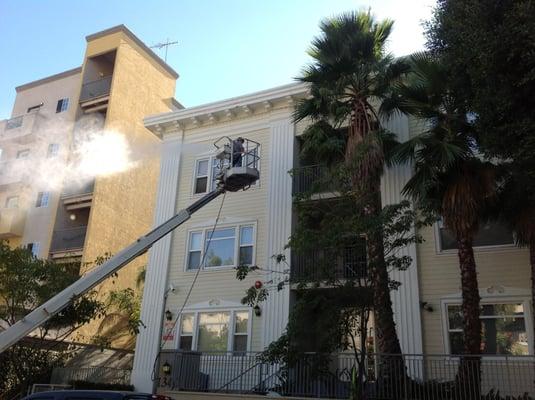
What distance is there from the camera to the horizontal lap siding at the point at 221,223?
2009 centimetres

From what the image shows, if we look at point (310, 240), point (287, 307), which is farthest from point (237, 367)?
point (310, 240)

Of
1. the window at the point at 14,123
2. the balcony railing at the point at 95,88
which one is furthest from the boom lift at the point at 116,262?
the window at the point at 14,123

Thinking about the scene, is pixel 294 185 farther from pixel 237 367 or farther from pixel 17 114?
pixel 17 114

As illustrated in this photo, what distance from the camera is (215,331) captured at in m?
20.0

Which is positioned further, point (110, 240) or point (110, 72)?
point (110, 72)

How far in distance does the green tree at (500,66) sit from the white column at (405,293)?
7.06m

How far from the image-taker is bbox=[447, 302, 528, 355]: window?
15.5 metres

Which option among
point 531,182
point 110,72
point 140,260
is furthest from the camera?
point 110,72

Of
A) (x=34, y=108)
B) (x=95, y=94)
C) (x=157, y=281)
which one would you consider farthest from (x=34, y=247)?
(x=157, y=281)

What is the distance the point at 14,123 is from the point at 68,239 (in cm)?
949

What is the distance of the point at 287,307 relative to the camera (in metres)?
18.9

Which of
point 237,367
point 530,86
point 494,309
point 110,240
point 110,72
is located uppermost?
point 110,72

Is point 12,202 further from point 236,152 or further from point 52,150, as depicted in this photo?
point 236,152

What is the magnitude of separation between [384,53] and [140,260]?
61.8ft
